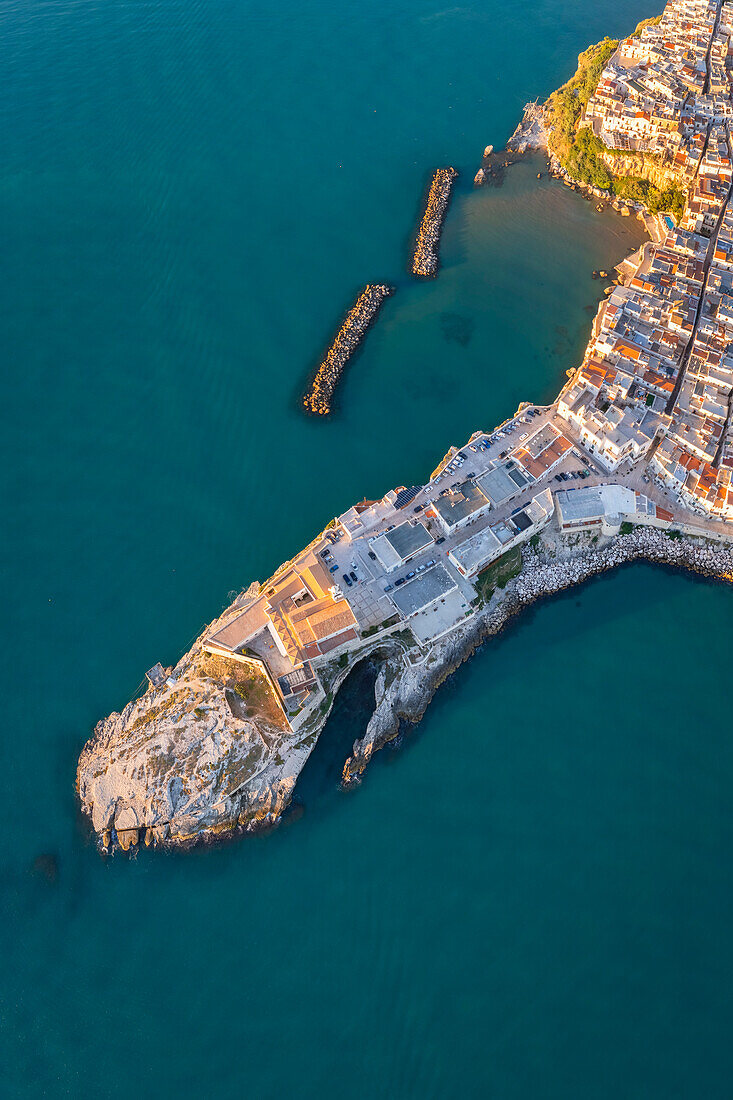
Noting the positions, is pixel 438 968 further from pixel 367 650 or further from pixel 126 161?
pixel 126 161

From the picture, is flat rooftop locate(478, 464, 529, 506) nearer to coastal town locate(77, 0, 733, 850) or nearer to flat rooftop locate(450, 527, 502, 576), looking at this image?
coastal town locate(77, 0, 733, 850)

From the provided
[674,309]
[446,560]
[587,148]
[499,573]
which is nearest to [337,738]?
[446,560]

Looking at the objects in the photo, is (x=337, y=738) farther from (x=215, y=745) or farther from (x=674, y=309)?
(x=674, y=309)

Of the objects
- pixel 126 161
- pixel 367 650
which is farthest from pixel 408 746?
pixel 126 161

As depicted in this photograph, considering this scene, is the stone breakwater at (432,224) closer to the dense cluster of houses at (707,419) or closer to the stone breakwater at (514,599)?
the dense cluster of houses at (707,419)

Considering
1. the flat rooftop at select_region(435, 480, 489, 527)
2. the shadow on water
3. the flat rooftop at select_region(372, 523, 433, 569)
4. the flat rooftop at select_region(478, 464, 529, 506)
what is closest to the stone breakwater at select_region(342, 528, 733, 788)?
the shadow on water

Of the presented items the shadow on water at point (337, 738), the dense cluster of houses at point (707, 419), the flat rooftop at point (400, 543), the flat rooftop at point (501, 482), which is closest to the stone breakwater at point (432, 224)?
the dense cluster of houses at point (707, 419)
